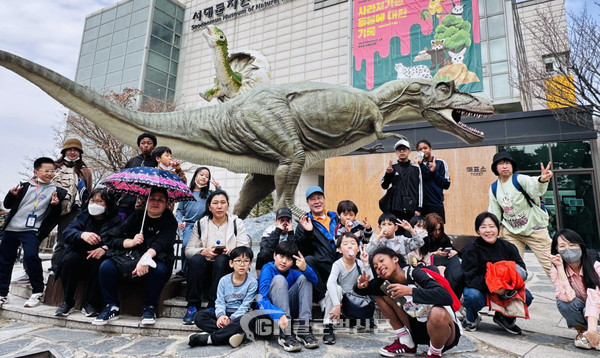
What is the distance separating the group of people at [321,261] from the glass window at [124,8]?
1057 inches

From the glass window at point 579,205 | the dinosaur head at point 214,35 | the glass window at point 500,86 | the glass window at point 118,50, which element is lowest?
the glass window at point 579,205

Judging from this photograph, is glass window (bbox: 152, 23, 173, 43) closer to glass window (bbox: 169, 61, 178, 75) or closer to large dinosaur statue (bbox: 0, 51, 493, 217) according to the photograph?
glass window (bbox: 169, 61, 178, 75)

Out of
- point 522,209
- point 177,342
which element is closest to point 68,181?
point 177,342

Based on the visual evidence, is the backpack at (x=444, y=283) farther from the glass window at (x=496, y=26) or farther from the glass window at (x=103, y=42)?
the glass window at (x=103, y=42)

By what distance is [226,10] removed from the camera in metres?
25.3

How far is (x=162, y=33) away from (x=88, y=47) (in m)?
6.89

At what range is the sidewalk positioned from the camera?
94.6 inches

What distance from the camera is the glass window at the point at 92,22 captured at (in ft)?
88.8

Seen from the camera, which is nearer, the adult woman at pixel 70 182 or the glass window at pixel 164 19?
the adult woman at pixel 70 182

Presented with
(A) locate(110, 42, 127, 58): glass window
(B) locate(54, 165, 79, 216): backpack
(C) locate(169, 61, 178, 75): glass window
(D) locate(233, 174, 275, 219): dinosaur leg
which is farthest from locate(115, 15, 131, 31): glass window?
(D) locate(233, 174, 275, 219): dinosaur leg

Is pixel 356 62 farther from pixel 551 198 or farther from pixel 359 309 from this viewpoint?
A: pixel 359 309

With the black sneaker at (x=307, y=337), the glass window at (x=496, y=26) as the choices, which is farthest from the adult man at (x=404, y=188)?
the glass window at (x=496, y=26)

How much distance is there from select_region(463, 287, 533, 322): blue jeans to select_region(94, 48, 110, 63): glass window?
29238mm

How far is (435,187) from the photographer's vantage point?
4020 mm
